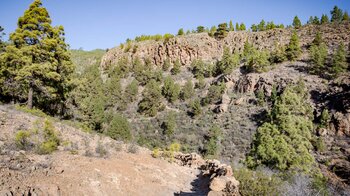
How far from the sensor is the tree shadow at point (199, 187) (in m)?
9.00

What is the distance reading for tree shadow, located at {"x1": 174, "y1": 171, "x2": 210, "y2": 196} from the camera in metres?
9.00

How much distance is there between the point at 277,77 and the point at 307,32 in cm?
2303

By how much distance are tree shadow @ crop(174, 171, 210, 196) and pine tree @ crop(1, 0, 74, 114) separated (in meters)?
11.6

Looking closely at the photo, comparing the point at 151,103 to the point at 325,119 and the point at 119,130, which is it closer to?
the point at 119,130

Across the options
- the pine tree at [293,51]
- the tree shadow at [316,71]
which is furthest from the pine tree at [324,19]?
the tree shadow at [316,71]

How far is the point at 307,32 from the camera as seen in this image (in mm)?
53438

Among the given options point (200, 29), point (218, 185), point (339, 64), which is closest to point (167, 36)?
point (200, 29)

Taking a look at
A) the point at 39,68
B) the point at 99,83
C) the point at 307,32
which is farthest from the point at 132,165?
the point at 307,32

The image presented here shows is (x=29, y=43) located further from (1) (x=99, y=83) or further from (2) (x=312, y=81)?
(2) (x=312, y=81)

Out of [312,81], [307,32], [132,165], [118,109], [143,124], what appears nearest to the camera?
[132,165]

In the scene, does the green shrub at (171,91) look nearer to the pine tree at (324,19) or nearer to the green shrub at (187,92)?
the green shrub at (187,92)

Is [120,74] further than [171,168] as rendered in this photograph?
Yes

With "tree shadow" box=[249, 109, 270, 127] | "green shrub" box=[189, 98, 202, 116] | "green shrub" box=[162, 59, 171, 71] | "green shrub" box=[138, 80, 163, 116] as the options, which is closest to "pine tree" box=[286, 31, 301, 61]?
"tree shadow" box=[249, 109, 270, 127]

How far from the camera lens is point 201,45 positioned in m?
60.3
